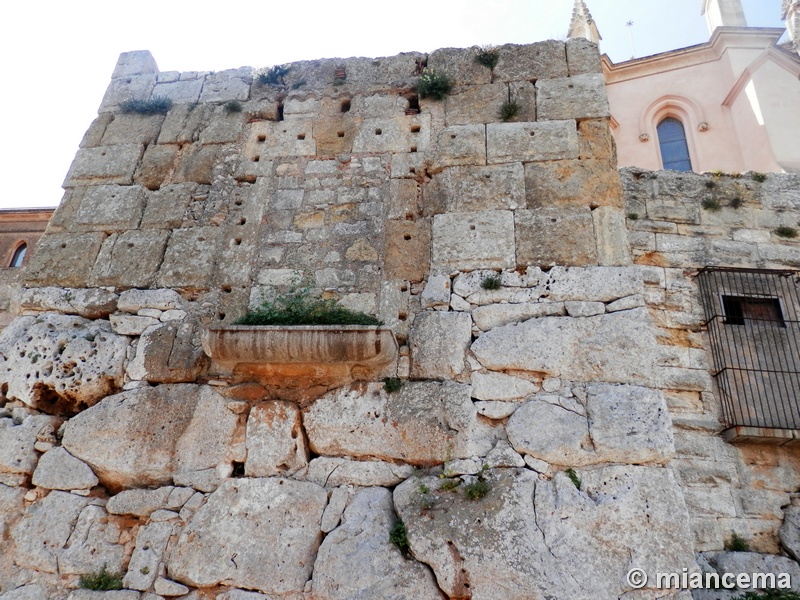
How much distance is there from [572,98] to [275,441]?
374 cm

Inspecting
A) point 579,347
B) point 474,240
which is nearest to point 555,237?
point 474,240

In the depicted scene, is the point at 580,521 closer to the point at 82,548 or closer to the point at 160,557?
the point at 160,557

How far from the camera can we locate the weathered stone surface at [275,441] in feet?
12.8

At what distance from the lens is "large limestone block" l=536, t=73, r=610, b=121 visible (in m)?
4.91

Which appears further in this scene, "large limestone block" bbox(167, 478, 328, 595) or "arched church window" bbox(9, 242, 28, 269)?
"arched church window" bbox(9, 242, 28, 269)

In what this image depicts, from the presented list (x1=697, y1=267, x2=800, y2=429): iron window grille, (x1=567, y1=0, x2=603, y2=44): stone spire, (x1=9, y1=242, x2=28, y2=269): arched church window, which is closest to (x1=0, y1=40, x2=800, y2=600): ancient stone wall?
(x1=697, y1=267, x2=800, y2=429): iron window grille

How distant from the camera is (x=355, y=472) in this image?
3820 mm

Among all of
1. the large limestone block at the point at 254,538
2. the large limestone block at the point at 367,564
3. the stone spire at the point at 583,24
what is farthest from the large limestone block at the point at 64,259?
the stone spire at the point at 583,24

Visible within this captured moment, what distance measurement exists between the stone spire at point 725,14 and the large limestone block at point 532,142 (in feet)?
35.1

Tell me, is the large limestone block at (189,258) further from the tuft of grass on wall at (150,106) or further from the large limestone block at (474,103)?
the large limestone block at (474,103)

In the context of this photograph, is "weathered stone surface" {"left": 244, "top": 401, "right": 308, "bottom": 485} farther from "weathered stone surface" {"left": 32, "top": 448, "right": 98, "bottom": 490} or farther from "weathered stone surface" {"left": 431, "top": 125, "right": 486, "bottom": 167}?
"weathered stone surface" {"left": 431, "top": 125, "right": 486, "bottom": 167}

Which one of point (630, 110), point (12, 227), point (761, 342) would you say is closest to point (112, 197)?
point (761, 342)

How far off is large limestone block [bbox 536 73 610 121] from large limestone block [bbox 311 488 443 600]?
3475 mm

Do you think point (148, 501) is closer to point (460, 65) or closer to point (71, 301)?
point (71, 301)
